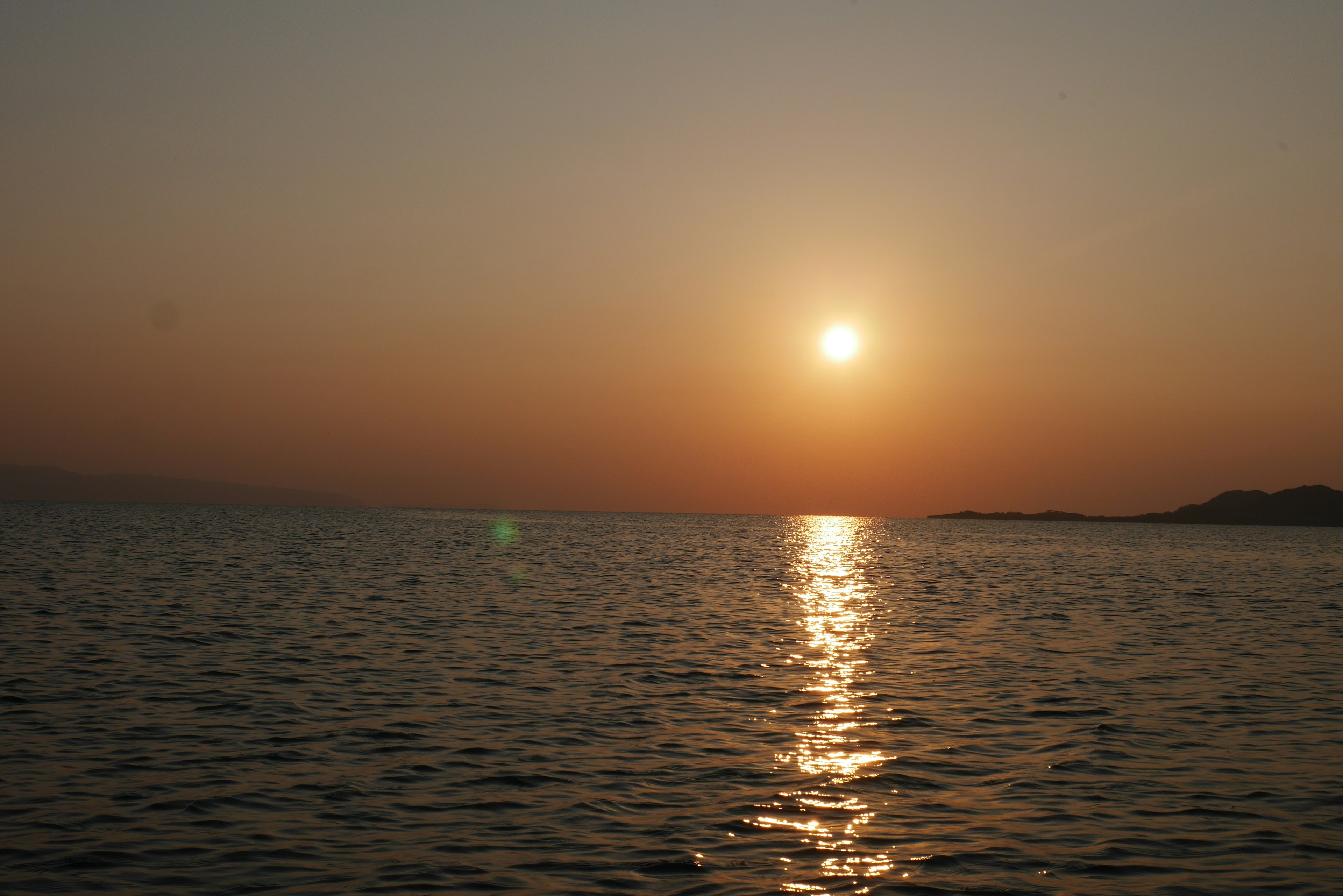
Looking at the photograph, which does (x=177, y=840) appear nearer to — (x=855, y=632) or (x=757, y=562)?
(x=855, y=632)

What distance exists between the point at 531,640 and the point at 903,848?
68.9 ft

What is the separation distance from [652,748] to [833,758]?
3.21m

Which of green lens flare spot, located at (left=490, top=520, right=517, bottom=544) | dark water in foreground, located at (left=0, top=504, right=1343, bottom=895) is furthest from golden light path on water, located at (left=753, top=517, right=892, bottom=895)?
green lens flare spot, located at (left=490, top=520, right=517, bottom=544)

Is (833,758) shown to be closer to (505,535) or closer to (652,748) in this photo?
(652,748)

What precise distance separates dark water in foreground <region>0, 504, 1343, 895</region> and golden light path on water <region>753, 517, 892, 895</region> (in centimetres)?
8

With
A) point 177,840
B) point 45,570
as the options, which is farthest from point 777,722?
point 45,570

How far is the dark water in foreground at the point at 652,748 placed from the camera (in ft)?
41.3

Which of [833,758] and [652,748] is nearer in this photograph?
[833,758]

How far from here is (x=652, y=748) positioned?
18.8m

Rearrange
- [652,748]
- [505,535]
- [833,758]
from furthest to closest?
[505,535]
[652,748]
[833,758]

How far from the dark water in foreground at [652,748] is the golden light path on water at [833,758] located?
8 centimetres

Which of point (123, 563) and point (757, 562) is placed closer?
point (123, 563)

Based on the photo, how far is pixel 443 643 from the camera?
103 feet

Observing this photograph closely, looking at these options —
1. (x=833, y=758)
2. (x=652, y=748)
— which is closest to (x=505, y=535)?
(x=652, y=748)
